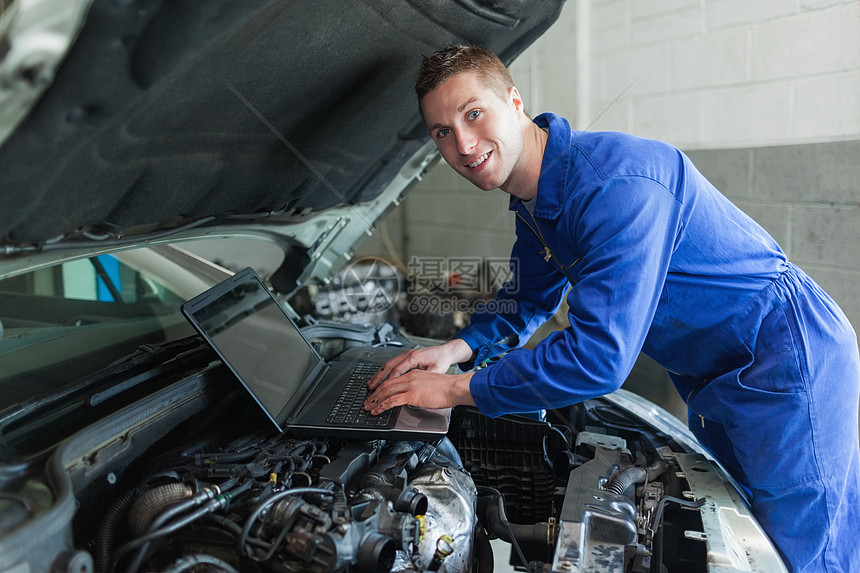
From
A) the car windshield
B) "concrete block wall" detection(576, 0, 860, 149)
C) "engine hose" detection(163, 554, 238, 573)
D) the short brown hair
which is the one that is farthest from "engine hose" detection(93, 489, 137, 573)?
"concrete block wall" detection(576, 0, 860, 149)

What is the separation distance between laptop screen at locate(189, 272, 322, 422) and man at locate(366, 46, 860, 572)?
0.75 feet

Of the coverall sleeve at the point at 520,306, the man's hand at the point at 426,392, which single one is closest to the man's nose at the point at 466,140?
the coverall sleeve at the point at 520,306

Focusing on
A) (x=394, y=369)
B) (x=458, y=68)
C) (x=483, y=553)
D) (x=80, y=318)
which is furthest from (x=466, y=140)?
(x=80, y=318)

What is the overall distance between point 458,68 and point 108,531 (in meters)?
1.12

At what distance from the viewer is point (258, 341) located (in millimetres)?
1557

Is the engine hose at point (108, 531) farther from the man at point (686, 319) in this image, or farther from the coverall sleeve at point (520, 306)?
the coverall sleeve at point (520, 306)

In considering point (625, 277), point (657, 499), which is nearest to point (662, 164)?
point (625, 277)

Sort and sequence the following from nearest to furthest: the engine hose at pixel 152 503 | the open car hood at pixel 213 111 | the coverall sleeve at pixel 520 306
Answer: the open car hood at pixel 213 111
the engine hose at pixel 152 503
the coverall sleeve at pixel 520 306

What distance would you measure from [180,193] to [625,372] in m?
1.09

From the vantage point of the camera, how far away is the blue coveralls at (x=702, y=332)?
1.24m

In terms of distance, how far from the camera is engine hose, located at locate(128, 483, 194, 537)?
110cm

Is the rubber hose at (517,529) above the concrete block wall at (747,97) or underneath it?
underneath

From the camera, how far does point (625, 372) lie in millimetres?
1257

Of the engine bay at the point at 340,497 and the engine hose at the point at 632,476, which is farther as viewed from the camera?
the engine hose at the point at 632,476
